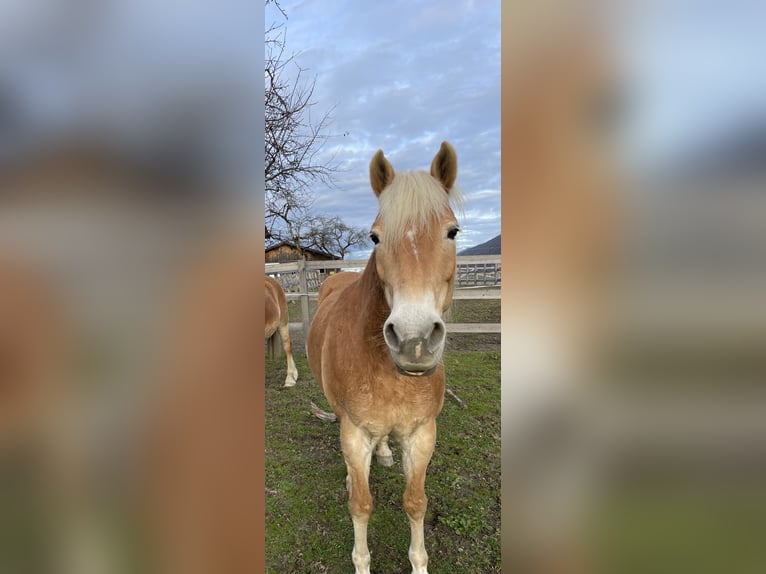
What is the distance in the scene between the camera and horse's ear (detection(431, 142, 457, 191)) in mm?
1652

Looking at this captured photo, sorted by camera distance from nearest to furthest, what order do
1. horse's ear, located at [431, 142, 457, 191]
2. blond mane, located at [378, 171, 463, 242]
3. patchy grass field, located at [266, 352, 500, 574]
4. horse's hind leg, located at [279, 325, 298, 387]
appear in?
blond mane, located at [378, 171, 463, 242]
horse's ear, located at [431, 142, 457, 191]
patchy grass field, located at [266, 352, 500, 574]
horse's hind leg, located at [279, 325, 298, 387]

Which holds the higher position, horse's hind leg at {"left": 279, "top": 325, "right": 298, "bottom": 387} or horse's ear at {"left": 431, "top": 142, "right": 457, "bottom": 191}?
horse's ear at {"left": 431, "top": 142, "right": 457, "bottom": 191}

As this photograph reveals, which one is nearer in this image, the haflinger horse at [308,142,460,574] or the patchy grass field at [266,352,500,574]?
the haflinger horse at [308,142,460,574]

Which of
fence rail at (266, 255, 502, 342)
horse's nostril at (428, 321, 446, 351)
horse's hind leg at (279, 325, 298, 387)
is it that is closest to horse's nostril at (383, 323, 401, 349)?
horse's nostril at (428, 321, 446, 351)

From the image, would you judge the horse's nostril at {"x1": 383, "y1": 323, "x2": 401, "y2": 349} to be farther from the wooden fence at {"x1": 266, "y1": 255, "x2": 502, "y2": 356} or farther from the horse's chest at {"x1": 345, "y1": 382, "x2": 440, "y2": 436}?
the wooden fence at {"x1": 266, "y1": 255, "x2": 502, "y2": 356}

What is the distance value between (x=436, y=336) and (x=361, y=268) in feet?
23.7

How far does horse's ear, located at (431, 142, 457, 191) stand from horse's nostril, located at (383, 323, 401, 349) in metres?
0.80

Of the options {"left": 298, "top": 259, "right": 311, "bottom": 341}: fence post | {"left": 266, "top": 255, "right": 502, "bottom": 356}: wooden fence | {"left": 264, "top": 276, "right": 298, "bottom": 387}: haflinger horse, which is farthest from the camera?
{"left": 298, "top": 259, "right": 311, "bottom": 341}: fence post

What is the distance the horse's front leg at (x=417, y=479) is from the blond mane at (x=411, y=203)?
1.29 m

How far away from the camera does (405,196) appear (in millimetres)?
1506

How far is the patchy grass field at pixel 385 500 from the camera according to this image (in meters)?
2.37
